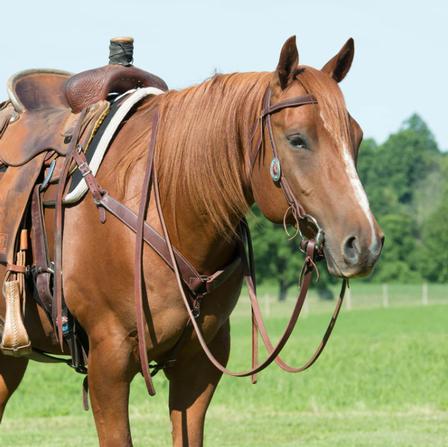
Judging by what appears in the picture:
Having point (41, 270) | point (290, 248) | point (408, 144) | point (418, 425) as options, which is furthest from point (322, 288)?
point (41, 270)

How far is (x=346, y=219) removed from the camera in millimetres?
3758

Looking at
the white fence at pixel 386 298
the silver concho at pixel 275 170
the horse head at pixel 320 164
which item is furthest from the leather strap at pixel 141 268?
the white fence at pixel 386 298

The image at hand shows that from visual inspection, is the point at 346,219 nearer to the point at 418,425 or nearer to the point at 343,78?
the point at 343,78

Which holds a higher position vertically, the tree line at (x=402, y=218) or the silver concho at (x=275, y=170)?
the silver concho at (x=275, y=170)

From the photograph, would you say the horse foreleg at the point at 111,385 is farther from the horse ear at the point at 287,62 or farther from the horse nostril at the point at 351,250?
the horse ear at the point at 287,62

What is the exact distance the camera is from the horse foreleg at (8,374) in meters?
5.85

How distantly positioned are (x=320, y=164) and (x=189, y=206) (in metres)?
0.80

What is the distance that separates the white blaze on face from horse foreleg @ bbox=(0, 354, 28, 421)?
2882 mm

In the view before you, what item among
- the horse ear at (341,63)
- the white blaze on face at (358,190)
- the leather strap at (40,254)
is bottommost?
the leather strap at (40,254)

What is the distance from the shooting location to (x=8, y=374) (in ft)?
19.3

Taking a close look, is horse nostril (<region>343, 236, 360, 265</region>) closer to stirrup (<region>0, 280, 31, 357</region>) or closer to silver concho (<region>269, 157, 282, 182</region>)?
silver concho (<region>269, 157, 282, 182</region>)

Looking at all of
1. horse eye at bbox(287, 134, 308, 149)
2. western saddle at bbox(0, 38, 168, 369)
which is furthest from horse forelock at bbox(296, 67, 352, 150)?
western saddle at bbox(0, 38, 168, 369)

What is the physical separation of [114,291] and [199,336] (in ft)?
1.48

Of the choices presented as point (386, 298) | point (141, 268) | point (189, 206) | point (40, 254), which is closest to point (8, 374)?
point (40, 254)
